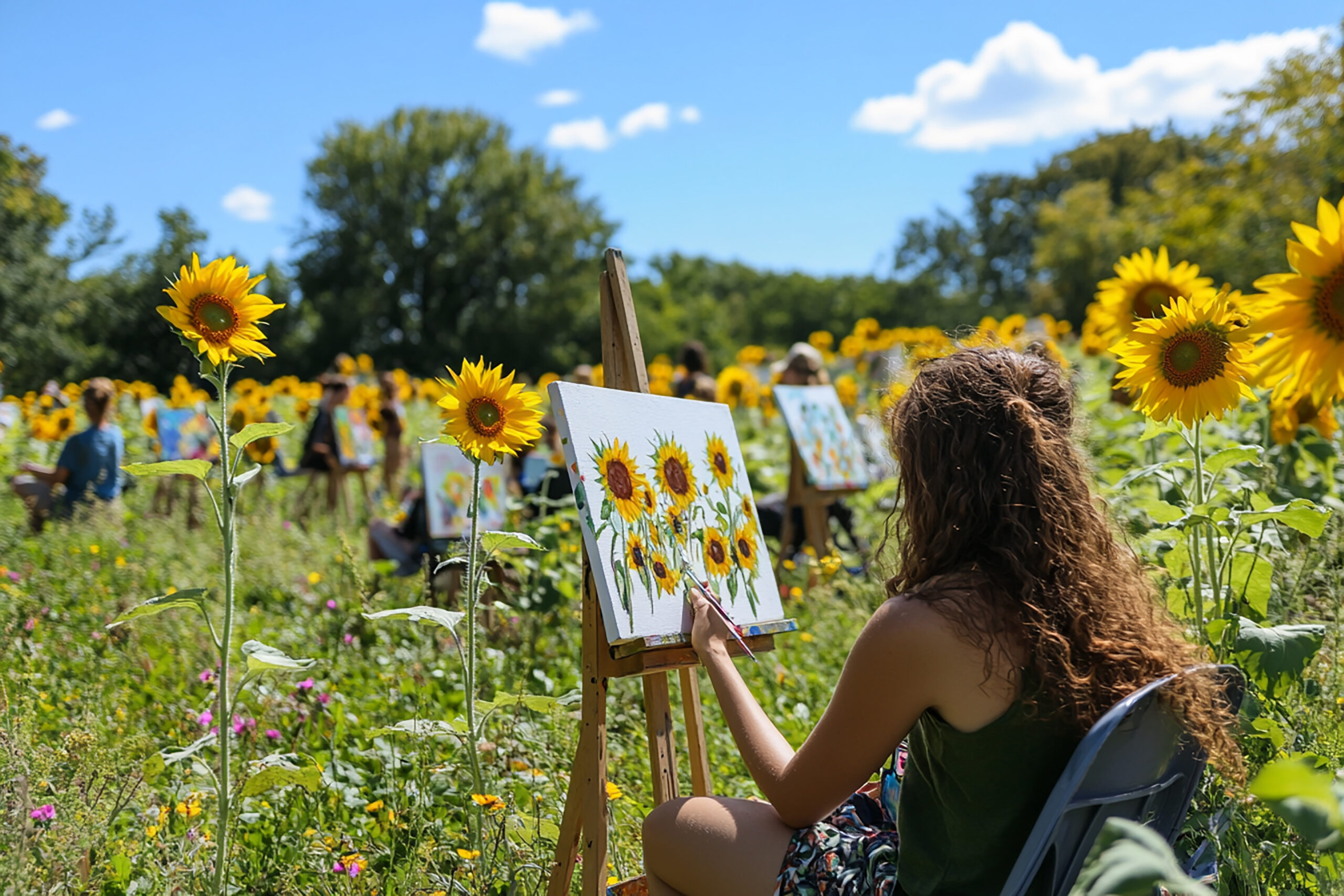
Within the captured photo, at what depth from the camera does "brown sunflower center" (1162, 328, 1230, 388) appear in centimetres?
213

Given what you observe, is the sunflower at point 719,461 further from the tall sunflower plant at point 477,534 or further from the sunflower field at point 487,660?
the tall sunflower plant at point 477,534

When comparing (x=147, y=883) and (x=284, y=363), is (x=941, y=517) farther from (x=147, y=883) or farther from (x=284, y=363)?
(x=284, y=363)

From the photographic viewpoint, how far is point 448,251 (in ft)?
119

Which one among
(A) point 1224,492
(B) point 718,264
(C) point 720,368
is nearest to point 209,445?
(A) point 1224,492

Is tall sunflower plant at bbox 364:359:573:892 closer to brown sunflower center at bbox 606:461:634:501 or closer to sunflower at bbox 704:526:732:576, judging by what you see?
brown sunflower center at bbox 606:461:634:501

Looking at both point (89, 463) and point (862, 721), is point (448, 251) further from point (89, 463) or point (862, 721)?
point (862, 721)

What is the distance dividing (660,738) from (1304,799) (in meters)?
1.58

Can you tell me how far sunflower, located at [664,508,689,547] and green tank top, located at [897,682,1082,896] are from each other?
2.97 feet

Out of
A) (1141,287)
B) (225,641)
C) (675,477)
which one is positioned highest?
(1141,287)

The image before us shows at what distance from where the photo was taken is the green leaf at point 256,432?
184 cm

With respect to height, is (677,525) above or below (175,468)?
below

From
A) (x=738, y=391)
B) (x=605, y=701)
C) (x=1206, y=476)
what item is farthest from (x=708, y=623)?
(x=738, y=391)

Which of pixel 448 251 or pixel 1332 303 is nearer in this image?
pixel 1332 303

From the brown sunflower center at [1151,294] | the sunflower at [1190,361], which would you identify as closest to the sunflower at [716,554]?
the sunflower at [1190,361]
